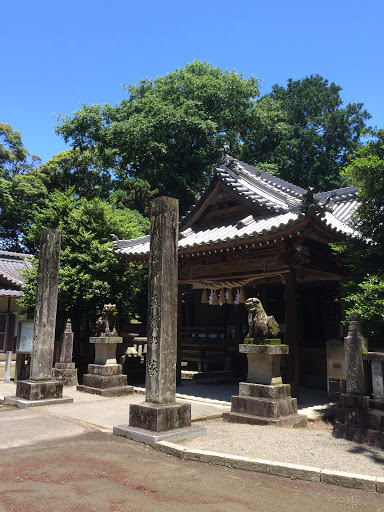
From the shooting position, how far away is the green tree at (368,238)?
794 cm

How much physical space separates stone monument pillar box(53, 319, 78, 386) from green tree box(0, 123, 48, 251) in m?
17.4

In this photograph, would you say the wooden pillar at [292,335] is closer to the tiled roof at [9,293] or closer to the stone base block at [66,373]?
the stone base block at [66,373]

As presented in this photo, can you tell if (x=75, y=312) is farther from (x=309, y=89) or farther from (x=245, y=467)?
(x=309, y=89)

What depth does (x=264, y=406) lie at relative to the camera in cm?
844

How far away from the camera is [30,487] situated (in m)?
4.79

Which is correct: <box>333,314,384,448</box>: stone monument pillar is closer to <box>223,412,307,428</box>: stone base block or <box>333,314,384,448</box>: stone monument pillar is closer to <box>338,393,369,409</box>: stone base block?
<box>338,393,369,409</box>: stone base block

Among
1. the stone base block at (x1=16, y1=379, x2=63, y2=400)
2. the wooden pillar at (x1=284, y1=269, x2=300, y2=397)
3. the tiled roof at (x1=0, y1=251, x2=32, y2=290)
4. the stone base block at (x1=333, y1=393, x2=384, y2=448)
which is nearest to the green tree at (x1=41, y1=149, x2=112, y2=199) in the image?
the tiled roof at (x1=0, y1=251, x2=32, y2=290)

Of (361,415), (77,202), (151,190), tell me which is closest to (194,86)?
(151,190)

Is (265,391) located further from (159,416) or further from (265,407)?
(159,416)

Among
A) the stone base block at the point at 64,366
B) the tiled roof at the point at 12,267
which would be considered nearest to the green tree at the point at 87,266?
the stone base block at the point at 64,366

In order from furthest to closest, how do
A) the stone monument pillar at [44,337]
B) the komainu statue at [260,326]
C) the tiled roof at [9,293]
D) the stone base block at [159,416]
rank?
the tiled roof at [9,293] → the stone monument pillar at [44,337] → the komainu statue at [260,326] → the stone base block at [159,416]

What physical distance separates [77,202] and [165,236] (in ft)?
34.6

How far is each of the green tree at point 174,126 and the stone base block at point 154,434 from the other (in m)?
22.5

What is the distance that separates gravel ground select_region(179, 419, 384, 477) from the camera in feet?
19.5
